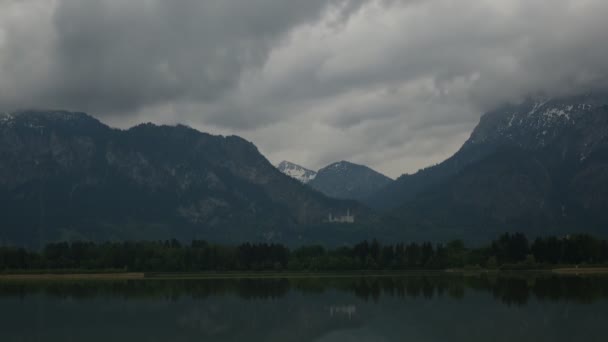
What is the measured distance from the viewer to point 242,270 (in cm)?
19988

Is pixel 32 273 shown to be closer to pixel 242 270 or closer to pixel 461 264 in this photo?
pixel 242 270

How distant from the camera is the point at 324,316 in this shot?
68.0m

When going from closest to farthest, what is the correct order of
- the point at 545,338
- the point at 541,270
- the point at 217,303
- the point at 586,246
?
1. the point at 545,338
2. the point at 217,303
3. the point at 541,270
4. the point at 586,246

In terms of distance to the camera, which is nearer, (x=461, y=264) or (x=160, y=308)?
(x=160, y=308)

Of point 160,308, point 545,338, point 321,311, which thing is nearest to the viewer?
point 545,338

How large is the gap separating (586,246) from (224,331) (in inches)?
5689

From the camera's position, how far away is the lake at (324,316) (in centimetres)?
5347

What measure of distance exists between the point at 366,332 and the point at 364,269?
146m

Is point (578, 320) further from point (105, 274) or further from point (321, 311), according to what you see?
point (105, 274)

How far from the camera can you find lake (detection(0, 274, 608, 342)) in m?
53.5

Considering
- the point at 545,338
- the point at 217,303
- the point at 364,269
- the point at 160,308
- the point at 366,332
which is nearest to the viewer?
the point at 545,338

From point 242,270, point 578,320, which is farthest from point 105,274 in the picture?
point 578,320

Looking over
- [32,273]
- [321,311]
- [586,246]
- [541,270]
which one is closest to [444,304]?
[321,311]

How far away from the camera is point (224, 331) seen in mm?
58531
